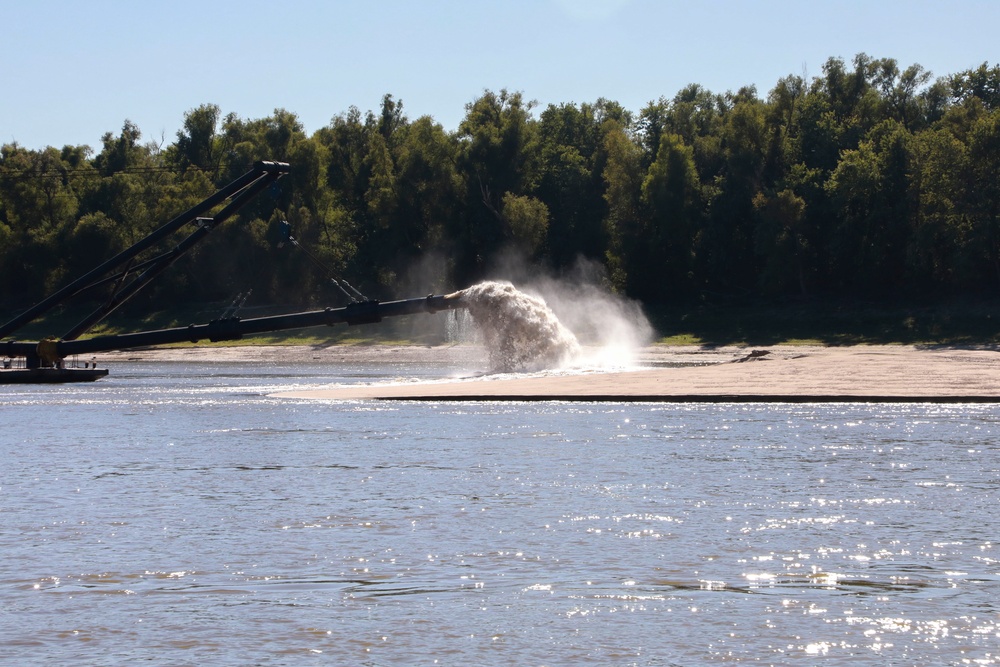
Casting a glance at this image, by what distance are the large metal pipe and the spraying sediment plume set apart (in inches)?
40.6

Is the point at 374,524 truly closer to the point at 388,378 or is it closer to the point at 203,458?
the point at 203,458

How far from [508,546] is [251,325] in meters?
36.7

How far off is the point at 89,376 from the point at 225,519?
1529 inches

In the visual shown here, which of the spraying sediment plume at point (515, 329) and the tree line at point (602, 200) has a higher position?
the tree line at point (602, 200)

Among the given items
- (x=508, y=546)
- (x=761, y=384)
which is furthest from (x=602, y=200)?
(x=508, y=546)

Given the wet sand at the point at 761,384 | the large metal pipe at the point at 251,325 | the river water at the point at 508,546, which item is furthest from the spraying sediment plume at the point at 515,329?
the river water at the point at 508,546

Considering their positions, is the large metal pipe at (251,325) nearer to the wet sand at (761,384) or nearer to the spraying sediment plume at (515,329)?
the spraying sediment plume at (515,329)

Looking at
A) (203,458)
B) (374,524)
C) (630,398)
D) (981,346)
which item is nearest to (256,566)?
(374,524)

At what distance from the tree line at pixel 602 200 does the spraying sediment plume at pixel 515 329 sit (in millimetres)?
21213

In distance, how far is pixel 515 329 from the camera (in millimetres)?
51625

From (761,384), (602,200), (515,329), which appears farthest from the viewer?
(602,200)

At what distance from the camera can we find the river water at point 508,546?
12016mm

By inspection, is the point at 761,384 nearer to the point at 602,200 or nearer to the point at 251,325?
the point at 251,325

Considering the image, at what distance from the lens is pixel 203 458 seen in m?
27.8
